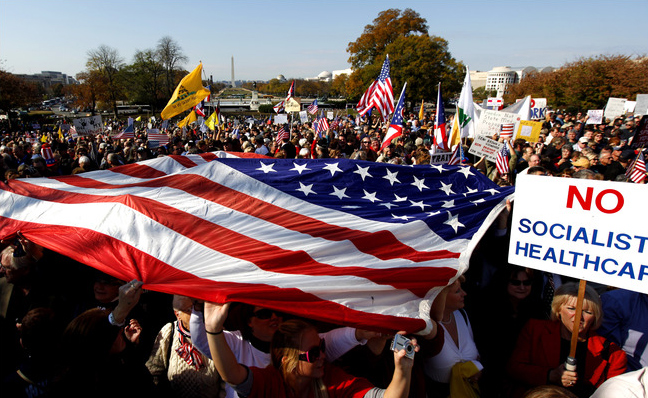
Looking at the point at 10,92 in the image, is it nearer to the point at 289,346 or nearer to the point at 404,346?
the point at 289,346

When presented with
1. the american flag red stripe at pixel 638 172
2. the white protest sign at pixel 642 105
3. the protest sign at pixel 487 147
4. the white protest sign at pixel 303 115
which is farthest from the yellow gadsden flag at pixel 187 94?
the white protest sign at pixel 642 105

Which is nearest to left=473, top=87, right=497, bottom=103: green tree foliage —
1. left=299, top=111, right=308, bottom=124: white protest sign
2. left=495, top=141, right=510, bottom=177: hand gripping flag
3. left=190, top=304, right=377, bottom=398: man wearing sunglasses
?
left=299, top=111, right=308, bottom=124: white protest sign

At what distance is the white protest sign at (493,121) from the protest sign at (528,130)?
5.19 feet

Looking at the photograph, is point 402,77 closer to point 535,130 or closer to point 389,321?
point 535,130

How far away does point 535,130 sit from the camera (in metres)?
11.0

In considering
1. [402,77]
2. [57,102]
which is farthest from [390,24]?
[57,102]

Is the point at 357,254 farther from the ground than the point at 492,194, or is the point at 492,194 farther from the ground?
the point at 492,194

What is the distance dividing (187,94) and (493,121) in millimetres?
8221

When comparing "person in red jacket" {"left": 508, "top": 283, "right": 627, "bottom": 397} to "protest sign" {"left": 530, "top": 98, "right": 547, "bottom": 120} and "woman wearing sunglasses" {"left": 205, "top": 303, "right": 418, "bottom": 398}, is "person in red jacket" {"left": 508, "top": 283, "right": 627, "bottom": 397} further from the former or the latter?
"protest sign" {"left": 530, "top": 98, "right": 547, "bottom": 120}

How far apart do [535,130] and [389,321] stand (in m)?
10.7

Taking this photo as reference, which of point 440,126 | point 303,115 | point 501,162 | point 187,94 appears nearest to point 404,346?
point 501,162

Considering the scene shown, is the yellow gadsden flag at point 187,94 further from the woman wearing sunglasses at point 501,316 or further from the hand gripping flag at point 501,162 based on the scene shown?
the woman wearing sunglasses at point 501,316

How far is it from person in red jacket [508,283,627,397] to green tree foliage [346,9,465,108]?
4333 centimetres

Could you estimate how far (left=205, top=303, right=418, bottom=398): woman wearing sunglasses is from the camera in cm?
215
